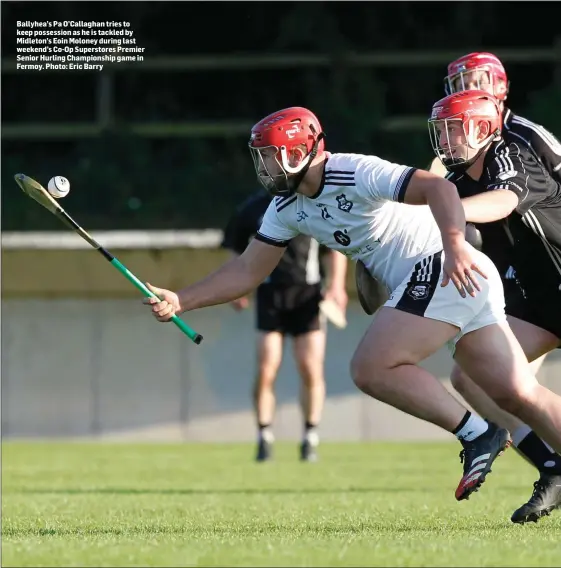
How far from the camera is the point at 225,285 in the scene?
19.6 ft

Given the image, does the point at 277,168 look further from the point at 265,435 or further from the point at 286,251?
the point at 286,251

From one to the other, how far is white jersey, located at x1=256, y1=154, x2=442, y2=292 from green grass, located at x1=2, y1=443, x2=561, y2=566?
1107mm

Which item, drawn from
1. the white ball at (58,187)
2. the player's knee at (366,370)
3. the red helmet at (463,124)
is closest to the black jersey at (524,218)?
the red helmet at (463,124)

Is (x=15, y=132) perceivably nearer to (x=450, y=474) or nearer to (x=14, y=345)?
(x=14, y=345)

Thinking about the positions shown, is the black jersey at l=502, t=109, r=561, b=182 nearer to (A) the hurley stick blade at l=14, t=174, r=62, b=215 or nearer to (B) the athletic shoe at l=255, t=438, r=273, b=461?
(A) the hurley stick blade at l=14, t=174, r=62, b=215

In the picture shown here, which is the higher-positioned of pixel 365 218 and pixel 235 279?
pixel 365 218

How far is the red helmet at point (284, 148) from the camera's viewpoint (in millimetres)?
5422

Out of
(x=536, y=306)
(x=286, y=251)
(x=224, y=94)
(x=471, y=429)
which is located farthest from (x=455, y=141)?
(x=224, y=94)

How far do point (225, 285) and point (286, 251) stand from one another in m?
5.15

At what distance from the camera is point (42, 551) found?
14.0 feet

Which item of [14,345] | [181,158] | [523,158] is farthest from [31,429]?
[523,158]

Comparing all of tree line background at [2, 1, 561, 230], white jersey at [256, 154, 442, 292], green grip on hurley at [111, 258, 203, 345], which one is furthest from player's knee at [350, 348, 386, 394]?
tree line background at [2, 1, 561, 230]

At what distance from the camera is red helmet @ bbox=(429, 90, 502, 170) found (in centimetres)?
581

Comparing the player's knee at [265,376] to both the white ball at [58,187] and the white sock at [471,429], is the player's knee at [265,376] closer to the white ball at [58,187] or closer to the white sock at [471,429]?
the white ball at [58,187]
